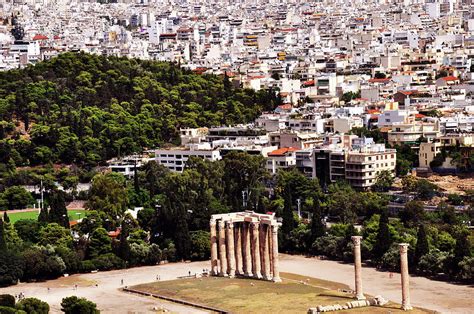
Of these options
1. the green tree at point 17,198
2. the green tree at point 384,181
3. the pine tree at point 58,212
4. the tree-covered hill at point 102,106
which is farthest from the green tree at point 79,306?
the tree-covered hill at point 102,106

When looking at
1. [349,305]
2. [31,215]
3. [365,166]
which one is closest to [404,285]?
[349,305]

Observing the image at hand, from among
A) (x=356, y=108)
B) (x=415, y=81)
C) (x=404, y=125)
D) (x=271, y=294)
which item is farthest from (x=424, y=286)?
(x=415, y=81)

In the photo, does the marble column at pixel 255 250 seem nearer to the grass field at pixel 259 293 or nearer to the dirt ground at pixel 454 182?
the grass field at pixel 259 293

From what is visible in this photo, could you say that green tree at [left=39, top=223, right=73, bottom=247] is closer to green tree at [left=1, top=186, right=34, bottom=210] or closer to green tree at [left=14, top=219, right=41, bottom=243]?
green tree at [left=14, top=219, right=41, bottom=243]

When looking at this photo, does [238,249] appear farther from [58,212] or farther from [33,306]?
[58,212]

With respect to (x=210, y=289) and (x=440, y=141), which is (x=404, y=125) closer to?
(x=440, y=141)

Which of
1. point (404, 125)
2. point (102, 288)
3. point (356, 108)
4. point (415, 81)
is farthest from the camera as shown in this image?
point (415, 81)
